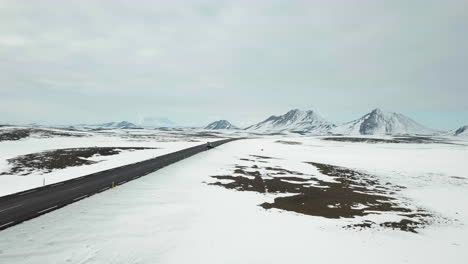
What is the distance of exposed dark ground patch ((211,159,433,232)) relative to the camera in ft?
74.5

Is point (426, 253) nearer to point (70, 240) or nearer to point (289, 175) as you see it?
point (70, 240)

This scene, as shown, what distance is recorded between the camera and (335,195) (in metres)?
29.7

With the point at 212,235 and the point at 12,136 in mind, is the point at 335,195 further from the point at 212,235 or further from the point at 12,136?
the point at 12,136

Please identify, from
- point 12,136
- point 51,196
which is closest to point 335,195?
point 51,196

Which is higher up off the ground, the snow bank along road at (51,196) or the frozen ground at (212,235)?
the snow bank along road at (51,196)

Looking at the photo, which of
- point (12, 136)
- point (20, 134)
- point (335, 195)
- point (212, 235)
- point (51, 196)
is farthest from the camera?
point (20, 134)

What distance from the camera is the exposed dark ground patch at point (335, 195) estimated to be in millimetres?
Answer: 22719

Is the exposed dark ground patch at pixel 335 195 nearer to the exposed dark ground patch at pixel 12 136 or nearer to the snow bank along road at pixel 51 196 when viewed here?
the snow bank along road at pixel 51 196

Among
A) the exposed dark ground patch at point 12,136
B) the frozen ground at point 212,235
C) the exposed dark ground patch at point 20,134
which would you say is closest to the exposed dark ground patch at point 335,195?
the frozen ground at point 212,235

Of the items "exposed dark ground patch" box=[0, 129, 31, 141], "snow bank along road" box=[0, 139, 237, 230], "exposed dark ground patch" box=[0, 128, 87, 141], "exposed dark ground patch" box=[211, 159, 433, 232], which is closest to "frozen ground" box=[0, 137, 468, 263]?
"exposed dark ground patch" box=[211, 159, 433, 232]

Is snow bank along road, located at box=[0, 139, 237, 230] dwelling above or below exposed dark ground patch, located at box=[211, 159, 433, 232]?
above

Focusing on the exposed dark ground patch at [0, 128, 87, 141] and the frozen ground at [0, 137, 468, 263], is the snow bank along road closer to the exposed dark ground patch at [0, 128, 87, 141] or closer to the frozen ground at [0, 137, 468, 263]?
the frozen ground at [0, 137, 468, 263]

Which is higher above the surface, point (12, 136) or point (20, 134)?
point (20, 134)

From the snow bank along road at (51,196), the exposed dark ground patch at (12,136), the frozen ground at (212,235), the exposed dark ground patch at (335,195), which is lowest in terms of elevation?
the exposed dark ground patch at (335,195)
